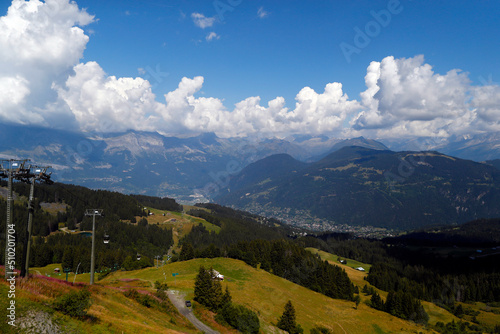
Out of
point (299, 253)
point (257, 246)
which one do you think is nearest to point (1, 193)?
point (257, 246)

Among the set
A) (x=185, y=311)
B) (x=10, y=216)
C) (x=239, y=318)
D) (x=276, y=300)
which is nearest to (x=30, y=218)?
(x=10, y=216)

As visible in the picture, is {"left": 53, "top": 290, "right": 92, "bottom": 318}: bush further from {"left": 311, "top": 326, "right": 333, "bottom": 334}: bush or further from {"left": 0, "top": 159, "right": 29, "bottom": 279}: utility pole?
{"left": 311, "top": 326, "right": 333, "bottom": 334}: bush

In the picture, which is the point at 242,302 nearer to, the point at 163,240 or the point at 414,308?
the point at 414,308

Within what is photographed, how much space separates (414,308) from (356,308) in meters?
24.5

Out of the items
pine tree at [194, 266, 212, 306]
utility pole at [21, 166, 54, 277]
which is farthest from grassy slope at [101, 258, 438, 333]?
utility pole at [21, 166, 54, 277]

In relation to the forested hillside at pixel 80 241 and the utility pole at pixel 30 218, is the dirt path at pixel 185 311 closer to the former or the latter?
the utility pole at pixel 30 218

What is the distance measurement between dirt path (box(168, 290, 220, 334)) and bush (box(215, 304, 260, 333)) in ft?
15.9

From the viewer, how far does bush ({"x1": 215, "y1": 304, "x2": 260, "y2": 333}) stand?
5366cm

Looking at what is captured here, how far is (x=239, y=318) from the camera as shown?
54.7 meters

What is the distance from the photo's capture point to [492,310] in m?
128

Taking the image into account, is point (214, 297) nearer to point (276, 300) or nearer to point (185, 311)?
point (185, 311)

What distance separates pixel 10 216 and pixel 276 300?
7683 cm

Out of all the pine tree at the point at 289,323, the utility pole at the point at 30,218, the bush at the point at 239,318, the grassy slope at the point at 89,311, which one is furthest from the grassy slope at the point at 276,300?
the utility pole at the point at 30,218

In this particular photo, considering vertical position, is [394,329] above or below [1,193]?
below
